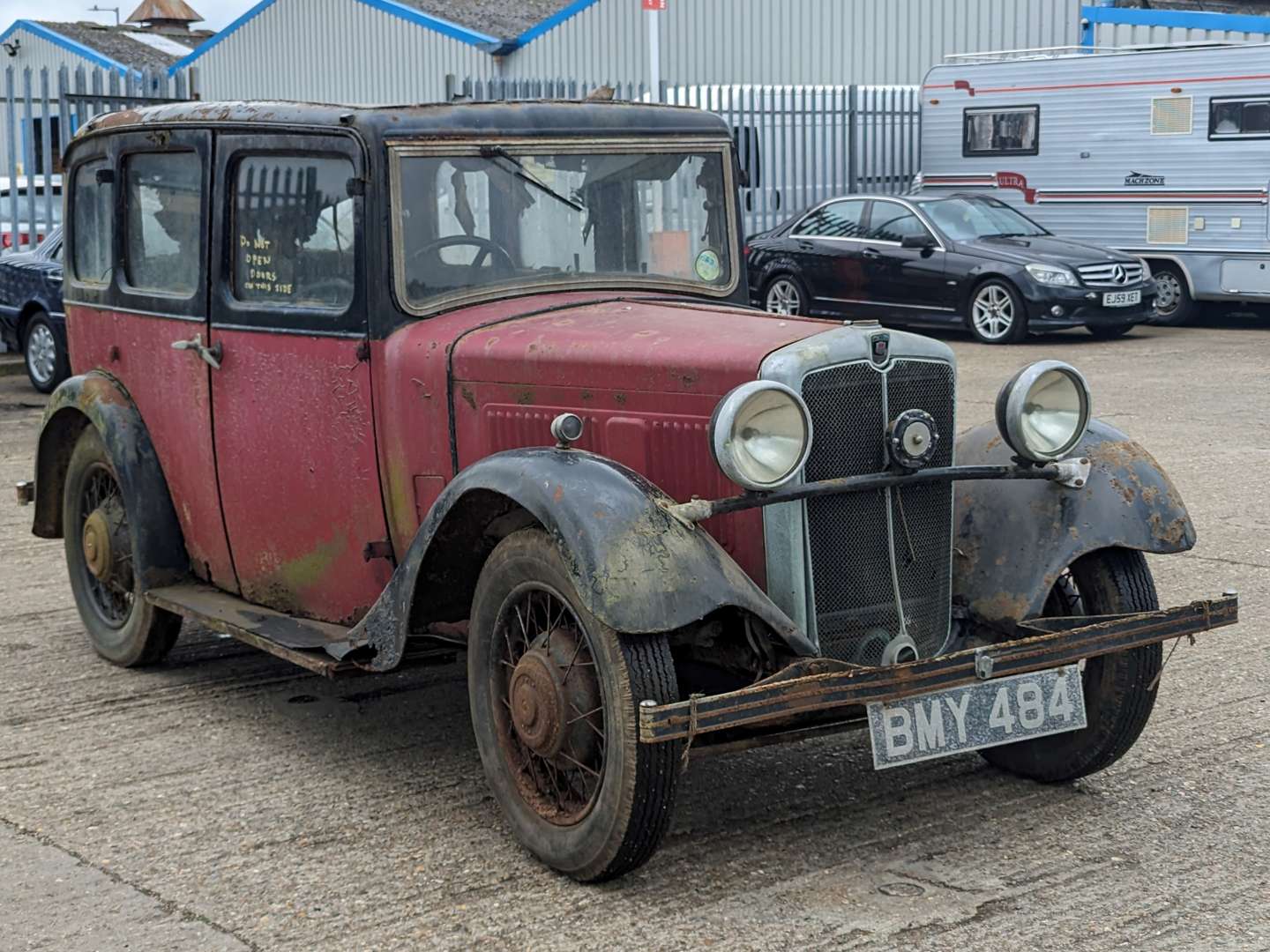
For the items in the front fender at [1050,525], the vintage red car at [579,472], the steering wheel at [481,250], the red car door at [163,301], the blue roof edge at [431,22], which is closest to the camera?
the vintage red car at [579,472]

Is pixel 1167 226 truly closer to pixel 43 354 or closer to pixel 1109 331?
pixel 1109 331

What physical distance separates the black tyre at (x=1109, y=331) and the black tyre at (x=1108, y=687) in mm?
13115

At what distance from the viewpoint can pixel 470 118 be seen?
16.7 ft

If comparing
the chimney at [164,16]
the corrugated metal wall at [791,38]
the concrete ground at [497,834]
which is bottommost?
the concrete ground at [497,834]

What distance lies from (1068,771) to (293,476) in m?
2.47

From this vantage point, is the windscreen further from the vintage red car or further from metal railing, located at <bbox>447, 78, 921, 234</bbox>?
metal railing, located at <bbox>447, 78, 921, 234</bbox>

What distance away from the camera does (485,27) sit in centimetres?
3447

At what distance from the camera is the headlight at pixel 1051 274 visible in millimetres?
16500

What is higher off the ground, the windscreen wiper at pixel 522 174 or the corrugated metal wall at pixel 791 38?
the corrugated metal wall at pixel 791 38

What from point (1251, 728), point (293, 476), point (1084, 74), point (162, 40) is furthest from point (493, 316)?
point (162, 40)

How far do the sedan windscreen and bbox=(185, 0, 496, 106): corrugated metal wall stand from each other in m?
14.3

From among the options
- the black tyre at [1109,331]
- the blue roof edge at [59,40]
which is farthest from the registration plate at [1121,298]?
the blue roof edge at [59,40]

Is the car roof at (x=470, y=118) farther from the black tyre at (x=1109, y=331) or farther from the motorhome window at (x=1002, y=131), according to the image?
the motorhome window at (x=1002, y=131)

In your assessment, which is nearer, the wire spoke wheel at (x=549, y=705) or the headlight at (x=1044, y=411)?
the wire spoke wheel at (x=549, y=705)
